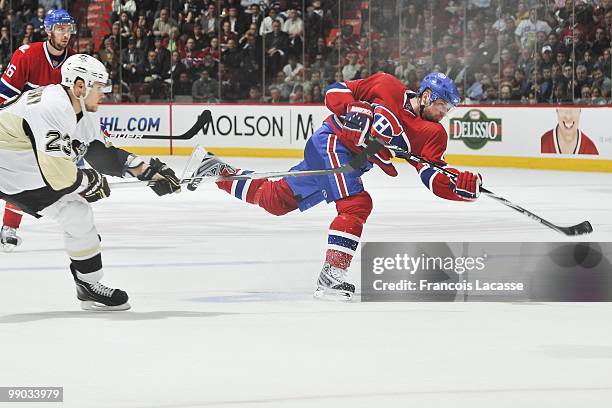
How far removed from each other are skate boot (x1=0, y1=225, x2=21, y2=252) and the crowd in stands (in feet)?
25.7

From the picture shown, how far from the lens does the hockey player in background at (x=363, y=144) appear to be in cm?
551

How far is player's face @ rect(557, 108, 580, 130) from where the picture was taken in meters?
13.5

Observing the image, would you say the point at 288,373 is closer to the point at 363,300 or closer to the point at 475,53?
the point at 363,300

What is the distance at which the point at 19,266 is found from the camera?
6.54 meters

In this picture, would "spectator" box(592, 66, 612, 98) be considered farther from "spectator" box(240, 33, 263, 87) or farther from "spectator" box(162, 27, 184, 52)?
"spectator" box(162, 27, 184, 52)

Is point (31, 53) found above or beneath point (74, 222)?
above

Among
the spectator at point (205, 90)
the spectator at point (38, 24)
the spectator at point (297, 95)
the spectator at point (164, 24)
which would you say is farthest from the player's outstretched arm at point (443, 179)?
the spectator at point (38, 24)

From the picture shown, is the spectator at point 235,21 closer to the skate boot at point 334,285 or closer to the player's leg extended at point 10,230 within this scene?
the player's leg extended at point 10,230

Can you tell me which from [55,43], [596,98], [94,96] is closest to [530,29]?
[596,98]

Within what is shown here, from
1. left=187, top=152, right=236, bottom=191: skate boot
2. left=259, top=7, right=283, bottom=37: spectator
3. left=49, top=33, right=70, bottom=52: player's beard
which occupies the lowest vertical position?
left=187, top=152, right=236, bottom=191: skate boot

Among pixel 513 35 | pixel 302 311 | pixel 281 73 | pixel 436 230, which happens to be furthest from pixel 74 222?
pixel 281 73

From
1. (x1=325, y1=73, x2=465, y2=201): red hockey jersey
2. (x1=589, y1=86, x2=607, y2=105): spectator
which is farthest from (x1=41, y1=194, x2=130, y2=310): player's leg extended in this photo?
(x1=589, y1=86, x2=607, y2=105): spectator

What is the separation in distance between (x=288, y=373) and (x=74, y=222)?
1.41 meters

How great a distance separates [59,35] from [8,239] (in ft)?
3.77
